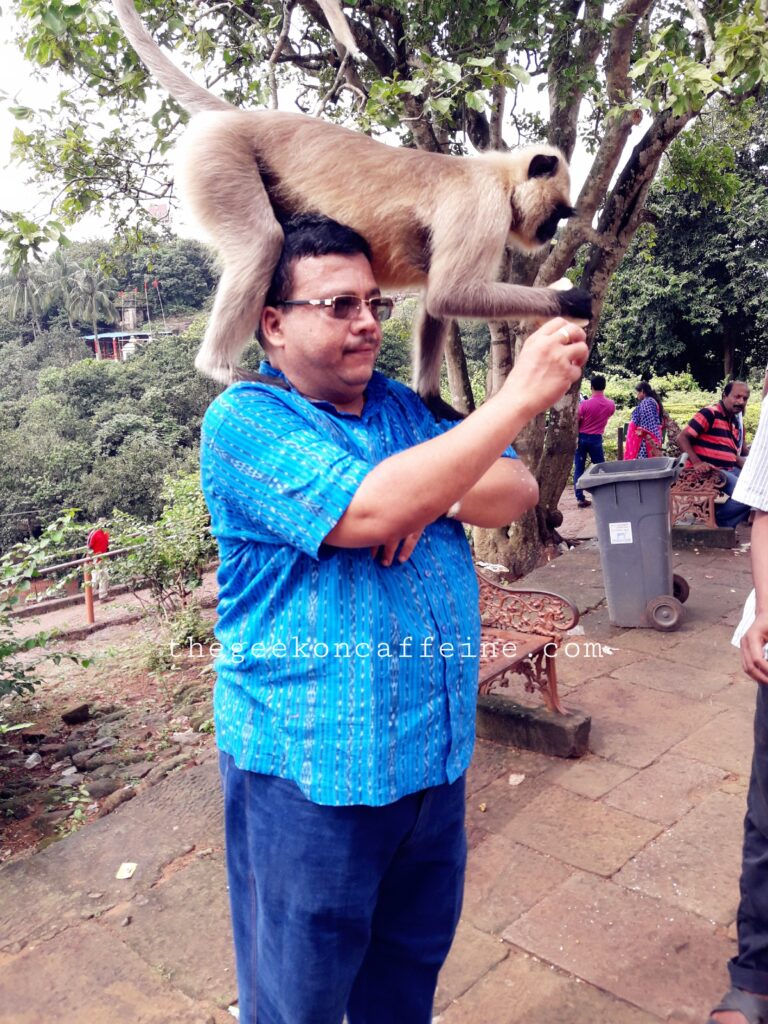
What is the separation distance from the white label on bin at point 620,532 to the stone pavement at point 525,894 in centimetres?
128

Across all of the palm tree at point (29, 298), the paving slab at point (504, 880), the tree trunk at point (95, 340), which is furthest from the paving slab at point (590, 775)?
the tree trunk at point (95, 340)

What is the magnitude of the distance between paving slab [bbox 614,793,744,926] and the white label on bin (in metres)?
2.21

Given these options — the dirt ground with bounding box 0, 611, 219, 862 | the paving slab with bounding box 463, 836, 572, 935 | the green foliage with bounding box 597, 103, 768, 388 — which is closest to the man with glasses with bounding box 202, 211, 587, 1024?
the paving slab with bounding box 463, 836, 572, 935

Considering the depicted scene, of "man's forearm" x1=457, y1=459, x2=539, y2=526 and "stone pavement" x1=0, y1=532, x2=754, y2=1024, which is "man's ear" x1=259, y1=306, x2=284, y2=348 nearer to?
"man's forearm" x1=457, y1=459, x2=539, y2=526

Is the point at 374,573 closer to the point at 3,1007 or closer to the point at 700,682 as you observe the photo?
the point at 3,1007

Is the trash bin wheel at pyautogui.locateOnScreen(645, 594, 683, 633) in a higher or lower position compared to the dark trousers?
lower

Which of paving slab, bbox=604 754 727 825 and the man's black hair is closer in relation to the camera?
the man's black hair

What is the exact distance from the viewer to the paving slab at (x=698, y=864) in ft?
7.74

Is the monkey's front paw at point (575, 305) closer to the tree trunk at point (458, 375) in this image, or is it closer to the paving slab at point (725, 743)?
the paving slab at point (725, 743)

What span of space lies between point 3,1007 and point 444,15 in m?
5.03

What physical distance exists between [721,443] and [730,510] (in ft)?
1.91

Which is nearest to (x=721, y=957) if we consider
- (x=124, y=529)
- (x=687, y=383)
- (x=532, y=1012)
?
(x=532, y=1012)

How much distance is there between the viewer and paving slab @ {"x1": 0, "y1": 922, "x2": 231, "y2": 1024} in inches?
81.7

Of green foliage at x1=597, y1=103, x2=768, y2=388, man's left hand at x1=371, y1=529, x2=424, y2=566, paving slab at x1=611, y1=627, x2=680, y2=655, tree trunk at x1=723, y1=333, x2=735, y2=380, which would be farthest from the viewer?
tree trunk at x1=723, y1=333, x2=735, y2=380
